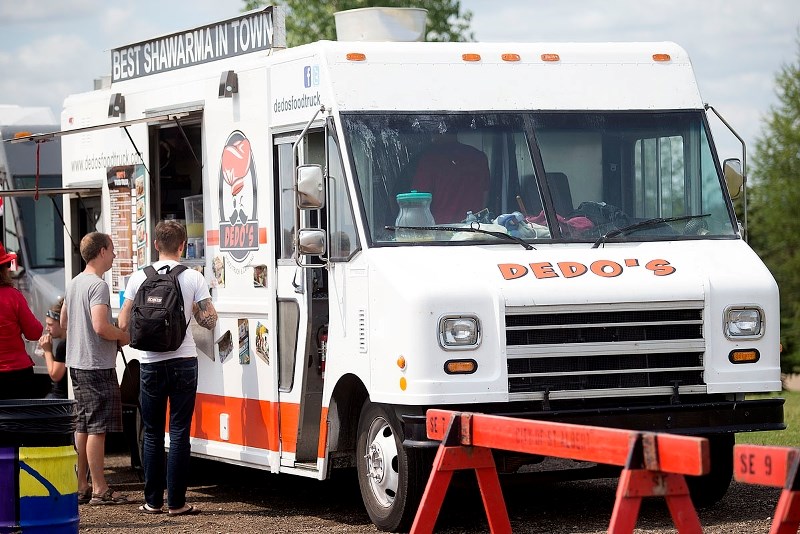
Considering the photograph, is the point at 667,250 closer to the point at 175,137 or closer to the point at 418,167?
the point at 418,167

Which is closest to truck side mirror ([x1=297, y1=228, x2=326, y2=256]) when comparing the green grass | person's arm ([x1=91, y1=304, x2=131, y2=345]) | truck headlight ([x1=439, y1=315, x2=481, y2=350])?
truck headlight ([x1=439, y1=315, x2=481, y2=350])

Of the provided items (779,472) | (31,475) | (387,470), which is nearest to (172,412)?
(387,470)

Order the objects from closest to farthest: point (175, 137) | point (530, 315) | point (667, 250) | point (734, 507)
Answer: point (530, 315), point (667, 250), point (734, 507), point (175, 137)

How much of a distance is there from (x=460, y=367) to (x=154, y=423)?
2577 mm

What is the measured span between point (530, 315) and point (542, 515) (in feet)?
5.41

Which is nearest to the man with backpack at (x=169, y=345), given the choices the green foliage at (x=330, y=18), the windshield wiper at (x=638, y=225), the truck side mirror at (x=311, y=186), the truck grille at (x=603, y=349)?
the truck side mirror at (x=311, y=186)

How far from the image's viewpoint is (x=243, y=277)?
9906 mm

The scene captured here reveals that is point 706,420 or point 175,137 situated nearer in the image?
point 706,420

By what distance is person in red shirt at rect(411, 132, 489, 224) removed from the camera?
8.66 metres

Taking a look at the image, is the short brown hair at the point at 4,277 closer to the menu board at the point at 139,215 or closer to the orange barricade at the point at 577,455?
the menu board at the point at 139,215

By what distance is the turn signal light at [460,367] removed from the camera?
7973 mm

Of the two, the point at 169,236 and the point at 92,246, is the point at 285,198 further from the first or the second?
the point at 92,246

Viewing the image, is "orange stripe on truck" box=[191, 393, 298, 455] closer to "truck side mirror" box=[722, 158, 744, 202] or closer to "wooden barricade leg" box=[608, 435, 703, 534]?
"truck side mirror" box=[722, 158, 744, 202]

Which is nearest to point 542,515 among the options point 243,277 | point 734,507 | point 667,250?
point 734,507
